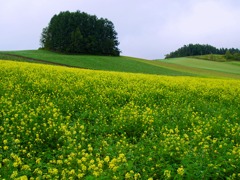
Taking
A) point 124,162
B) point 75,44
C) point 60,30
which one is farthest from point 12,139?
point 60,30

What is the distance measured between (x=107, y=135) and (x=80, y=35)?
6327 cm

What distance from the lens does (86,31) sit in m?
74.4

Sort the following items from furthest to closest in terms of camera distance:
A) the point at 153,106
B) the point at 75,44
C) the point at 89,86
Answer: the point at 75,44
the point at 89,86
the point at 153,106

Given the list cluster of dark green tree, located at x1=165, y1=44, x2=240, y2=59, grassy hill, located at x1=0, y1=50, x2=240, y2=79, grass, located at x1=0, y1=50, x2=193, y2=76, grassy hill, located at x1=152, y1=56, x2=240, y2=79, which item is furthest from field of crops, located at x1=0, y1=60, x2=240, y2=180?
cluster of dark green tree, located at x1=165, y1=44, x2=240, y2=59

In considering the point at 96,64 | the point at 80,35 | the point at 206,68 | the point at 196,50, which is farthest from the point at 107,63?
the point at 196,50

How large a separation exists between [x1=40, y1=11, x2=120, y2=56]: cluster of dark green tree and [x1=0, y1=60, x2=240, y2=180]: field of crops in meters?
55.4

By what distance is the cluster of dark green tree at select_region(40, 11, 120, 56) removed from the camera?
70.4 meters

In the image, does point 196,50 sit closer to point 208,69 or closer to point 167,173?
point 208,69

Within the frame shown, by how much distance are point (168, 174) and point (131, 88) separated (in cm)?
1051

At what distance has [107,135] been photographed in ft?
28.7

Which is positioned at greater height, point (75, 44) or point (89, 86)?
point (75, 44)

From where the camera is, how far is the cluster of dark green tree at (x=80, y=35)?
7038cm

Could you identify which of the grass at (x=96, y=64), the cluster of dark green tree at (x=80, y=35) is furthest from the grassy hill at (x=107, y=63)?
the cluster of dark green tree at (x=80, y=35)

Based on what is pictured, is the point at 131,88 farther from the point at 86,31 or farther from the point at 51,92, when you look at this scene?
the point at 86,31
